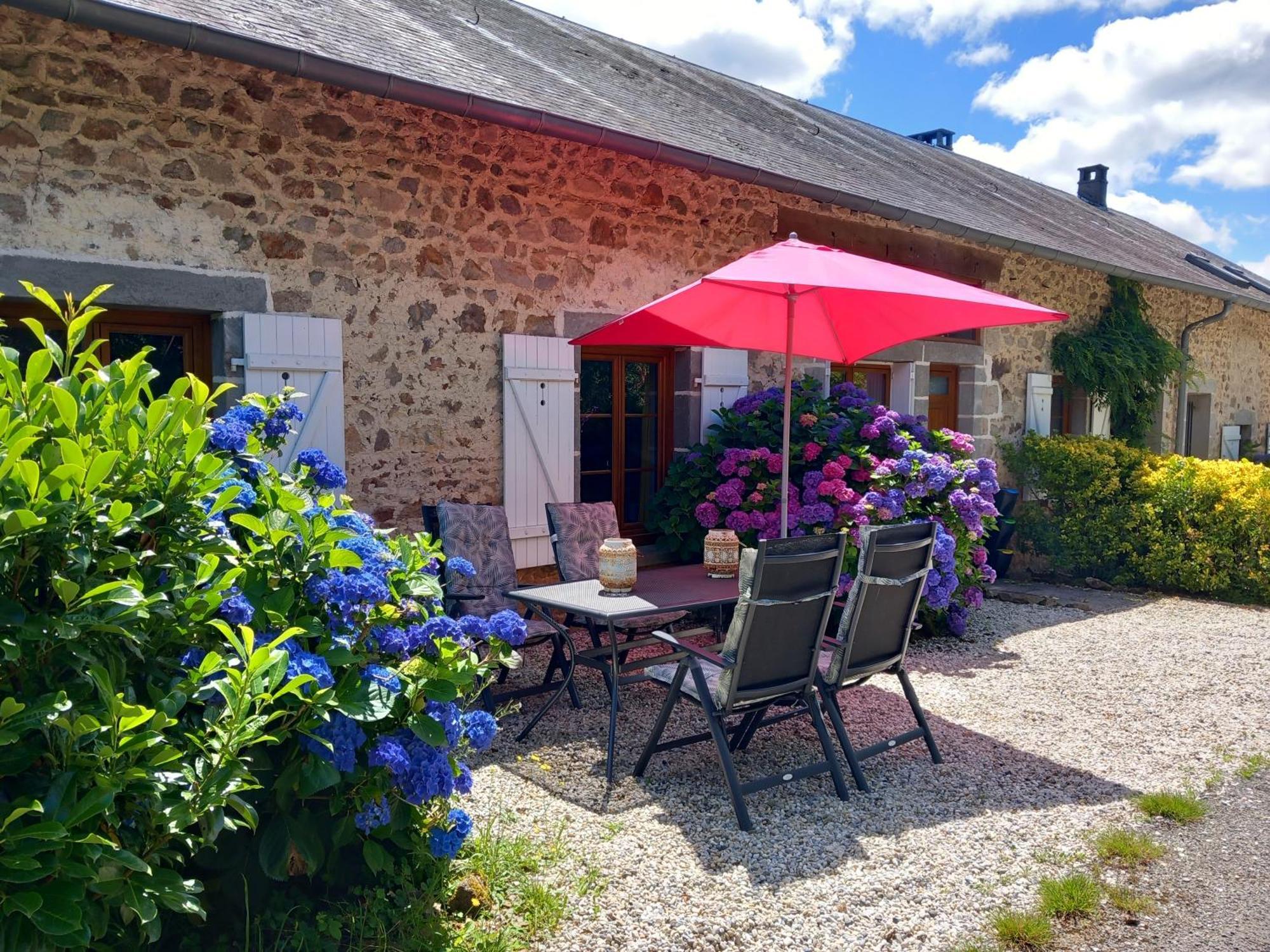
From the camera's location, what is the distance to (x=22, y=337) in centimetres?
423

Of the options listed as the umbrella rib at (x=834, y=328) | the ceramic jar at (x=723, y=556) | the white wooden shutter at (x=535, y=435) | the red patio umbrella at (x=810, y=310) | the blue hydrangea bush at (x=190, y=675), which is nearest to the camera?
the blue hydrangea bush at (x=190, y=675)

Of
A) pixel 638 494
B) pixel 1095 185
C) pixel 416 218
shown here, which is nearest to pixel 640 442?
pixel 638 494

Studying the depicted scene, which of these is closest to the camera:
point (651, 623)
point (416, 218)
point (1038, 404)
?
point (651, 623)

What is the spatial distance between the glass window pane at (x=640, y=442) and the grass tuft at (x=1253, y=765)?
371 centimetres

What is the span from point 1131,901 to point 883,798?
89cm

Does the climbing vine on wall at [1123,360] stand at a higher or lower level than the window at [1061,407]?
→ higher

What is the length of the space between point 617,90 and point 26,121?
12.9ft

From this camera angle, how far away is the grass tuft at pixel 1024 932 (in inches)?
100

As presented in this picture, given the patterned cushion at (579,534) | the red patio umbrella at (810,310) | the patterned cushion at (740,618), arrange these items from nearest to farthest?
1. the patterned cushion at (740,618)
2. the red patio umbrella at (810,310)
3. the patterned cushion at (579,534)

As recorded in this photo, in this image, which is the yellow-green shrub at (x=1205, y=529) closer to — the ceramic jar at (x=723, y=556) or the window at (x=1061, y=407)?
the window at (x=1061, y=407)

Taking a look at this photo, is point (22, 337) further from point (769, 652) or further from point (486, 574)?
point (769, 652)

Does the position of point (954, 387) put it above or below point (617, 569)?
above

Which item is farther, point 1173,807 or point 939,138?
point 939,138

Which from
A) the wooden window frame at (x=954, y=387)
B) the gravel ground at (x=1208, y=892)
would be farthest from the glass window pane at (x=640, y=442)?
the gravel ground at (x=1208, y=892)
